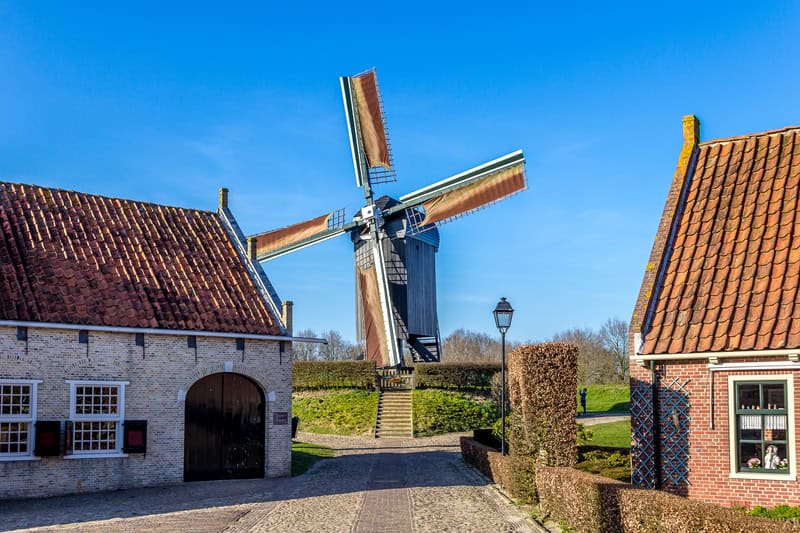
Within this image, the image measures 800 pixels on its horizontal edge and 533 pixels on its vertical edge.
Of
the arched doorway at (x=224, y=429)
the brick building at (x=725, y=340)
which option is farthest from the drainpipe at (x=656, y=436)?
the arched doorway at (x=224, y=429)

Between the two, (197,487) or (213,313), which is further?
(213,313)

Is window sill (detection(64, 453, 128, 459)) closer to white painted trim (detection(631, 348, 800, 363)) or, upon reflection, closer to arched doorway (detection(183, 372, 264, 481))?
arched doorway (detection(183, 372, 264, 481))

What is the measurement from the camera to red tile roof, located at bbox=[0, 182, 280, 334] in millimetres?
19156

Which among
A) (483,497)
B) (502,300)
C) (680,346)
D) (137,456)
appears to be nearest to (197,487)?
(137,456)

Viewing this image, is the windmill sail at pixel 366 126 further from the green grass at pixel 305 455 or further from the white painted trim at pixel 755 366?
the white painted trim at pixel 755 366

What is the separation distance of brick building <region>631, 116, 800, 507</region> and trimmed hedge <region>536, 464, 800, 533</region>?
1.66 metres

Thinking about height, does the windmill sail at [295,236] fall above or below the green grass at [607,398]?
above

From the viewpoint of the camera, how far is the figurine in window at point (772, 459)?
13570 mm

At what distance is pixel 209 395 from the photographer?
21.0m

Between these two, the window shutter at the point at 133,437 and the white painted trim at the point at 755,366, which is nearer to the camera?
the white painted trim at the point at 755,366

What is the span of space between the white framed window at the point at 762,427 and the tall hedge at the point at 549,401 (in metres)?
3.11

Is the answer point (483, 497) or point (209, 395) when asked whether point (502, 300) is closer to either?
point (483, 497)

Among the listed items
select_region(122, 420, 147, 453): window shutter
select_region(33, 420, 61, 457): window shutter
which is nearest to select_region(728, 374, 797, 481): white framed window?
select_region(122, 420, 147, 453): window shutter

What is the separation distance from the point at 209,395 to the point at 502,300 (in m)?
7.54
